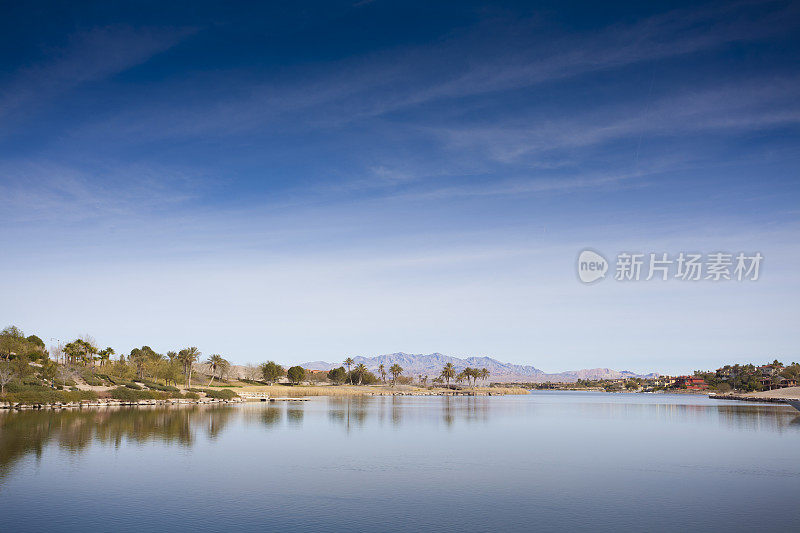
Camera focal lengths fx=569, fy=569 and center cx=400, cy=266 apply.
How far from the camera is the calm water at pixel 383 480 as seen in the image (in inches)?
1102

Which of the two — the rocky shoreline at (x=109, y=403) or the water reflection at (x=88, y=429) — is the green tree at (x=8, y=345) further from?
the water reflection at (x=88, y=429)

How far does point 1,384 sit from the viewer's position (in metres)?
91.8

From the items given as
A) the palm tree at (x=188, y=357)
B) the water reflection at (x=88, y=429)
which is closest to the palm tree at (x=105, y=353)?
the palm tree at (x=188, y=357)

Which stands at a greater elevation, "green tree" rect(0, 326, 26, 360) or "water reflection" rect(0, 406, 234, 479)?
"green tree" rect(0, 326, 26, 360)

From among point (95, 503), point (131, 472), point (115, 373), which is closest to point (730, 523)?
point (95, 503)

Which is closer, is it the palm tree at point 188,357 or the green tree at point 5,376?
the green tree at point 5,376

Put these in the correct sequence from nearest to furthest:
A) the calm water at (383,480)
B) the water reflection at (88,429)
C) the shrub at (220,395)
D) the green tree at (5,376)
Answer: the calm water at (383,480) < the water reflection at (88,429) < the green tree at (5,376) < the shrub at (220,395)

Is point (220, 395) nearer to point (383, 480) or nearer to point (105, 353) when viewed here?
point (105, 353)

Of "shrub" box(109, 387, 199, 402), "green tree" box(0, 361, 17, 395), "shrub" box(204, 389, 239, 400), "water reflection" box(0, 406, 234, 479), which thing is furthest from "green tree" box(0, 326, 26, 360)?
"shrub" box(204, 389, 239, 400)

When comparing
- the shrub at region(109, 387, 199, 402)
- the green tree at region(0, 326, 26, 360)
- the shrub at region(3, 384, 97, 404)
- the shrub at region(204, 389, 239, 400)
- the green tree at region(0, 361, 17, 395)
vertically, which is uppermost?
the green tree at region(0, 326, 26, 360)

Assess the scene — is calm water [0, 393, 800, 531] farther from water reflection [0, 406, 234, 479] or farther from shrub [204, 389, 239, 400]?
shrub [204, 389, 239, 400]

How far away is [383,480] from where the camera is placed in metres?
38.1

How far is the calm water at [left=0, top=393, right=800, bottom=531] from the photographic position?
27984 millimetres

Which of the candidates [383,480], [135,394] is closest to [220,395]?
[135,394]
